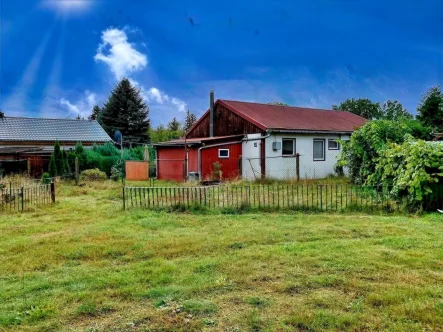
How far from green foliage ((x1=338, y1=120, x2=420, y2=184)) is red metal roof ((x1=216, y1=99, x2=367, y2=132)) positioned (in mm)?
4700

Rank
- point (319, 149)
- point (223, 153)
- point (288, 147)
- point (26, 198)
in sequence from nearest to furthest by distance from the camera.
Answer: point (26, 198), point (223, 153), point (288, 147), point (319, 149)

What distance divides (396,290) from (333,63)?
65.7ft

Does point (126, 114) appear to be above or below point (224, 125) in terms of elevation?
above

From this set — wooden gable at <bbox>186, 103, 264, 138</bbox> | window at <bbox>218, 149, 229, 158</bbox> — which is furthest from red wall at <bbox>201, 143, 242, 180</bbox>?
wooden gable at <bbox>186, 103, 264, 138</bbox>

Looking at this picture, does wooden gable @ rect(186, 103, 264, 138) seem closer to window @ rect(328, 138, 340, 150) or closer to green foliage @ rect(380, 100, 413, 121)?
window @ rect(328, 138, 340, 150)

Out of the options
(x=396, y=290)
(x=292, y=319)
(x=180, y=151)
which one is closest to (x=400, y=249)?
(x=396, y=290)

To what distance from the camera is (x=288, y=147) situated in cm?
1706

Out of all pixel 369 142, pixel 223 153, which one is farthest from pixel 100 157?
pixel 369 142

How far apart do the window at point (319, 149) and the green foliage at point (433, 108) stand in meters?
12.9

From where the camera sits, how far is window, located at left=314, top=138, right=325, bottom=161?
59.5ft

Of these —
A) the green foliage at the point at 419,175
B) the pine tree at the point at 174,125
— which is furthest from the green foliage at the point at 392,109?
the green foliage at the point at 419,175

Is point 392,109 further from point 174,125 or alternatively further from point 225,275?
point 225,275

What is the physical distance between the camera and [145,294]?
3.44 m

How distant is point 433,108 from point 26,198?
28595mm
